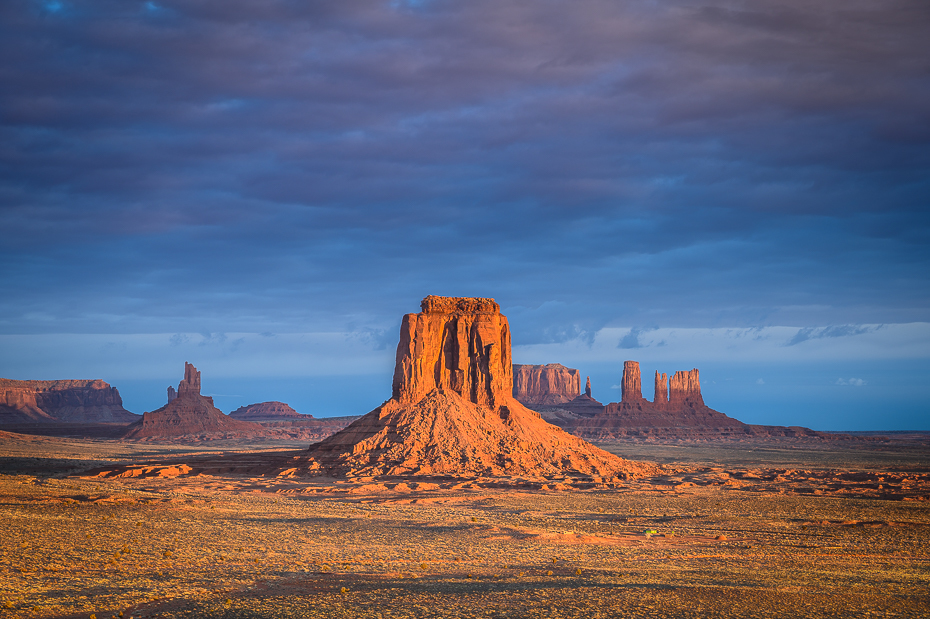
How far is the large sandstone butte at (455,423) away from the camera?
64.1 meters

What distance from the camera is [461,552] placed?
2822 centimetres

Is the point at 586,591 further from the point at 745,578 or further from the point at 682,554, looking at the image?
the point at 682,554

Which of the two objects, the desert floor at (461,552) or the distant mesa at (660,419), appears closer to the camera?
the desert floor at (461,552)

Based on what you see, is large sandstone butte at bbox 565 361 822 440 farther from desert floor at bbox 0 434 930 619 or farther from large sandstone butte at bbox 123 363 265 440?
desert floor at bbox 0 434 930 619

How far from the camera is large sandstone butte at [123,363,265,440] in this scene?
17225cm

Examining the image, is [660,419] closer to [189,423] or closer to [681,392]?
[681,392]

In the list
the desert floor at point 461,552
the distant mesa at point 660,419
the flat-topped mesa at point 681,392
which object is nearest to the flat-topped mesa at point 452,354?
the desert floor at point 461,552

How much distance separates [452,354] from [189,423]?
128 meters

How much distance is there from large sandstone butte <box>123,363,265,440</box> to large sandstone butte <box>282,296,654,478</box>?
11398 centimetres

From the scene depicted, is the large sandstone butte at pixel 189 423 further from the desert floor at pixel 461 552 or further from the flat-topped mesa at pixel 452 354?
the desert floor at pixel 461 552

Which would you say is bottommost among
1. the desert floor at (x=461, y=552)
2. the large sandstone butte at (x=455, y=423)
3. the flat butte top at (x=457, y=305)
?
the desert floor at (x=461, y=552)

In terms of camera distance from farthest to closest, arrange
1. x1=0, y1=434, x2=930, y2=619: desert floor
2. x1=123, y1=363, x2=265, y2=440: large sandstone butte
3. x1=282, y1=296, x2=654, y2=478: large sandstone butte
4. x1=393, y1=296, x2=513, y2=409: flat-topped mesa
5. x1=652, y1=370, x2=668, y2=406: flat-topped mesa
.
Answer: x1=652, y1=370, x2=668, y2=406: flat-topped mesa
x1=123, y1=363, x2=265, y2=440: large sandstone butte
x1=393, y1=296, x2=513, y2=409: flat-topped mesa
x1=282, y1=296, x2=654, y2=478: large sandstone butte
x1=0, y1=434, x2=930, y2=619: desert floor

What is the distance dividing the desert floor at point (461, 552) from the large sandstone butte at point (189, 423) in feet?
405

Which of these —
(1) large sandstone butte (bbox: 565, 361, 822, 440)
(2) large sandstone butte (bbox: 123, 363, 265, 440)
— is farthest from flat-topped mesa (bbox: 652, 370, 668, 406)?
(2) large sandstone butte (bbox: 123, 363, 265, 440)
